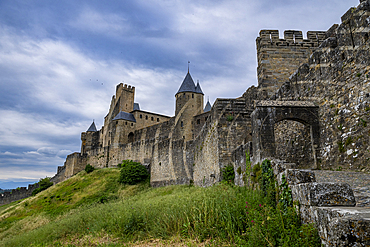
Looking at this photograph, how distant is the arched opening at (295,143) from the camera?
8375mm

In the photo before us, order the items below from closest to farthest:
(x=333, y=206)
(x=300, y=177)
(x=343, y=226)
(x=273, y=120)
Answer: (x=343, y=226) → (x=333, y=206) → (x=300, y=177) → (x=273, y=120)

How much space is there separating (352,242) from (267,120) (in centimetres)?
517

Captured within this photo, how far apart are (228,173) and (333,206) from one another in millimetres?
7082

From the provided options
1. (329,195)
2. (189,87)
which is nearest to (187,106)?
(189,87)

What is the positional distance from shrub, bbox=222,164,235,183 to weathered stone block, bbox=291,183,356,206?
6.63 meters

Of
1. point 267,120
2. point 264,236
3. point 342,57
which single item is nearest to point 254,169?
point 267,120

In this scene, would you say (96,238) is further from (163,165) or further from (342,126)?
(163,165)

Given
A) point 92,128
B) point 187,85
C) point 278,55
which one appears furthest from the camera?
point 92,128

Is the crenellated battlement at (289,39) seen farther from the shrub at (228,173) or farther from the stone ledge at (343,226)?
the stone ledge at (343,226)

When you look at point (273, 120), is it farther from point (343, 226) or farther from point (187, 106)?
point (187, 106)

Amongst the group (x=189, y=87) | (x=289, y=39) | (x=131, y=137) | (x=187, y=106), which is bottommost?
(x=131, y=137)

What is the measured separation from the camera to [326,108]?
7.55 m

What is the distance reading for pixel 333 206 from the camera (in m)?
3.34

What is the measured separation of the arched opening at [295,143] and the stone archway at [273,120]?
422 mm
